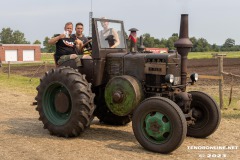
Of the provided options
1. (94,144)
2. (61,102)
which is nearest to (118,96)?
(94,144)

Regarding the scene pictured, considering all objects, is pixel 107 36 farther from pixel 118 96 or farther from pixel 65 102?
pixel 65 102

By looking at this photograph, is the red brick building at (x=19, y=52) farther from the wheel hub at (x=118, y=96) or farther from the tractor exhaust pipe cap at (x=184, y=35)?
the tractor exhaust pipe cap at (x=184, y=35)

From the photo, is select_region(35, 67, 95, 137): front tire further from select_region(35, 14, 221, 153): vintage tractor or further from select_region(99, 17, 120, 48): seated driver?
select_region(99, 17, 120, 48): seated driver

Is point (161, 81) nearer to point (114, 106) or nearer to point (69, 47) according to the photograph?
point (114, 106)

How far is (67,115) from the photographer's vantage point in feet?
23.2

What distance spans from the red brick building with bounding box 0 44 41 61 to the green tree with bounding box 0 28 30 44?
189ft

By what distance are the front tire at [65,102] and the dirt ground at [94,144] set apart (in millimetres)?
232

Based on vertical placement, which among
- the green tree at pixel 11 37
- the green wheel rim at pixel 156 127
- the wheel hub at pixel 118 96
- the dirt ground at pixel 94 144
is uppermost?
the green tree at pixel 11 37

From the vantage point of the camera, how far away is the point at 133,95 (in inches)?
253

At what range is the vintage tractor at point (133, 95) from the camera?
5.91 metres

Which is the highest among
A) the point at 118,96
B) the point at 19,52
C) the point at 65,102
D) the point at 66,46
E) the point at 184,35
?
the point at 19,52

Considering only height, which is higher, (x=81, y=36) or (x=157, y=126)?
(x=81, y=36)

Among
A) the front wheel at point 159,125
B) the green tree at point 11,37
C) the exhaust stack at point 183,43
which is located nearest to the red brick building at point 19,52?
the green tree at point 11,37

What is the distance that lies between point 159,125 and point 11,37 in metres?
128
